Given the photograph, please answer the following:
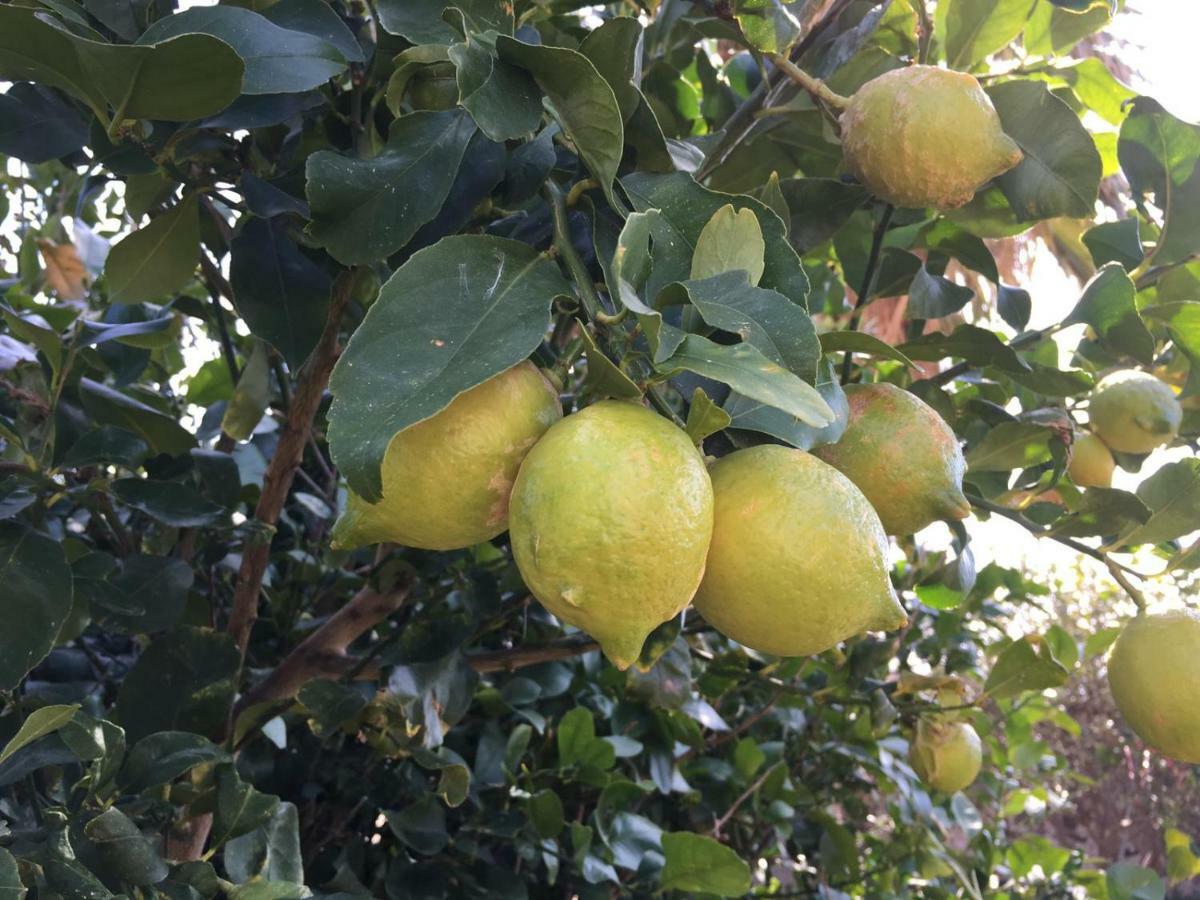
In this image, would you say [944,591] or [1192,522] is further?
[944,591]

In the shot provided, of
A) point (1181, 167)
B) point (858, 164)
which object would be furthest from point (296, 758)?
point (1181, 167)

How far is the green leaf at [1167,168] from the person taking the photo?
0.85 metres

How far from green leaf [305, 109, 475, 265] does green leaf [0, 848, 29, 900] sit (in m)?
0.38

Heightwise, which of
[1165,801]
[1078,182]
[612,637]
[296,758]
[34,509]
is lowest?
[1165,801]

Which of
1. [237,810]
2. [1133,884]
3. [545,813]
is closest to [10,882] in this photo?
[237,810]

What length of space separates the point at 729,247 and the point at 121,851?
527 millimetres

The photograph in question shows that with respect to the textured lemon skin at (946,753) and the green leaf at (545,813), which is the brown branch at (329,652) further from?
the textured lemon skin at (946,753)

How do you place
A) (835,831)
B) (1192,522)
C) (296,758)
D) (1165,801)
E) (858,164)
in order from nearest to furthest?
(858,164)
(1192,522)
(296,758)
(835,831)
(1165,801)

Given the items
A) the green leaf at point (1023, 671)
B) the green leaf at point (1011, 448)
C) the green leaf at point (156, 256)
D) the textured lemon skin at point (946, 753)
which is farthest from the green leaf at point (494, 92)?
the textured lemon skin at point (946, 753)

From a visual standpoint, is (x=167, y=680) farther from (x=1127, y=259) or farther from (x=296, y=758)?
(x=1127, y=259)

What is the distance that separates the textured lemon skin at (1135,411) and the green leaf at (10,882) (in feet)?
3.14

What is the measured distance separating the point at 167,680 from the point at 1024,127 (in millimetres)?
857

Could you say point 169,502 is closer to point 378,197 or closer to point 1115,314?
point 378,197

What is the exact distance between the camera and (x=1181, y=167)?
864 millimetres
